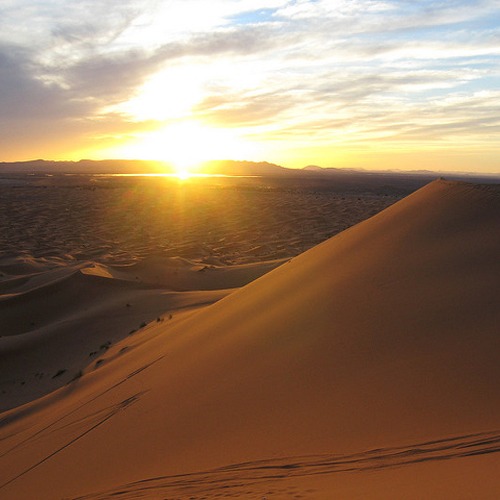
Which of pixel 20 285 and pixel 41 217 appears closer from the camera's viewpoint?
pixel 20 285

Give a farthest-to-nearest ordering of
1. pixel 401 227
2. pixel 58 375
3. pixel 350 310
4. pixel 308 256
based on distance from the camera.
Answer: pixel 308 256 → pixel 58 375 → pixel 401 227 → pixel 350 310

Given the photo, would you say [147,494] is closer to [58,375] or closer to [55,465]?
[55,465]

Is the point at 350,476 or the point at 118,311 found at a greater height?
the point at 350,476

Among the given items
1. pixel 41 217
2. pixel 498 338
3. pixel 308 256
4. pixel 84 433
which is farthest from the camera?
pixel 41 217

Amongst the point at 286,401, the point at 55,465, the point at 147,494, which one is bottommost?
the point at 55,465

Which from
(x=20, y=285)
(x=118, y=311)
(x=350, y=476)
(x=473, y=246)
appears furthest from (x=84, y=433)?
(x=20, y=285)

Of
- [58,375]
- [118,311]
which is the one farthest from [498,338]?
[118,311]

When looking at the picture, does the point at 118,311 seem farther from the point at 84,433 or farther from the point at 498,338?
the point at 498,338
